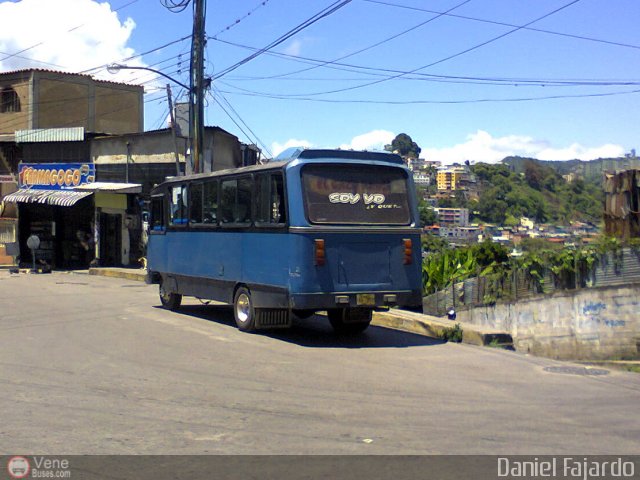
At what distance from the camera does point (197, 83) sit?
23.3 m

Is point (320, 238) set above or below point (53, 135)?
below

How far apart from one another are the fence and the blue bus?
25.8 feet

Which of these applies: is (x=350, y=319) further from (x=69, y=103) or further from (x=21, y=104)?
(x=21, y=104)

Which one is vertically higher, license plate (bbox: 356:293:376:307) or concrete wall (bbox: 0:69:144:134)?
concrete wall (bbox: 0:69:144:134)

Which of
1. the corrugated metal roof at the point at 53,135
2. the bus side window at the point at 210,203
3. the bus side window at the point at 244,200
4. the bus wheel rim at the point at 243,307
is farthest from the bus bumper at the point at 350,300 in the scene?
the corrugated metal roof at the point at 53,135

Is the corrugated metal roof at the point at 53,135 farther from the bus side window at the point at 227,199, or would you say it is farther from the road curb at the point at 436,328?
the road curb at the point at 436,328

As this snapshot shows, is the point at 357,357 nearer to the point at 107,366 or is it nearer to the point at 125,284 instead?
the point at 107,366

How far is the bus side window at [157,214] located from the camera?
16.5m

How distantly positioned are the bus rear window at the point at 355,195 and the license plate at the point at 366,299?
46.9 inches

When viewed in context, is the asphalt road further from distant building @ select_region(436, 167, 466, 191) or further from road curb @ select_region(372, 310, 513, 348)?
distant building @ select_region(436, 167, 466, 191)

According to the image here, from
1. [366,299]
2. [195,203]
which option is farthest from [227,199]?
[366,299]

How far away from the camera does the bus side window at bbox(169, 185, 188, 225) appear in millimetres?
15289
